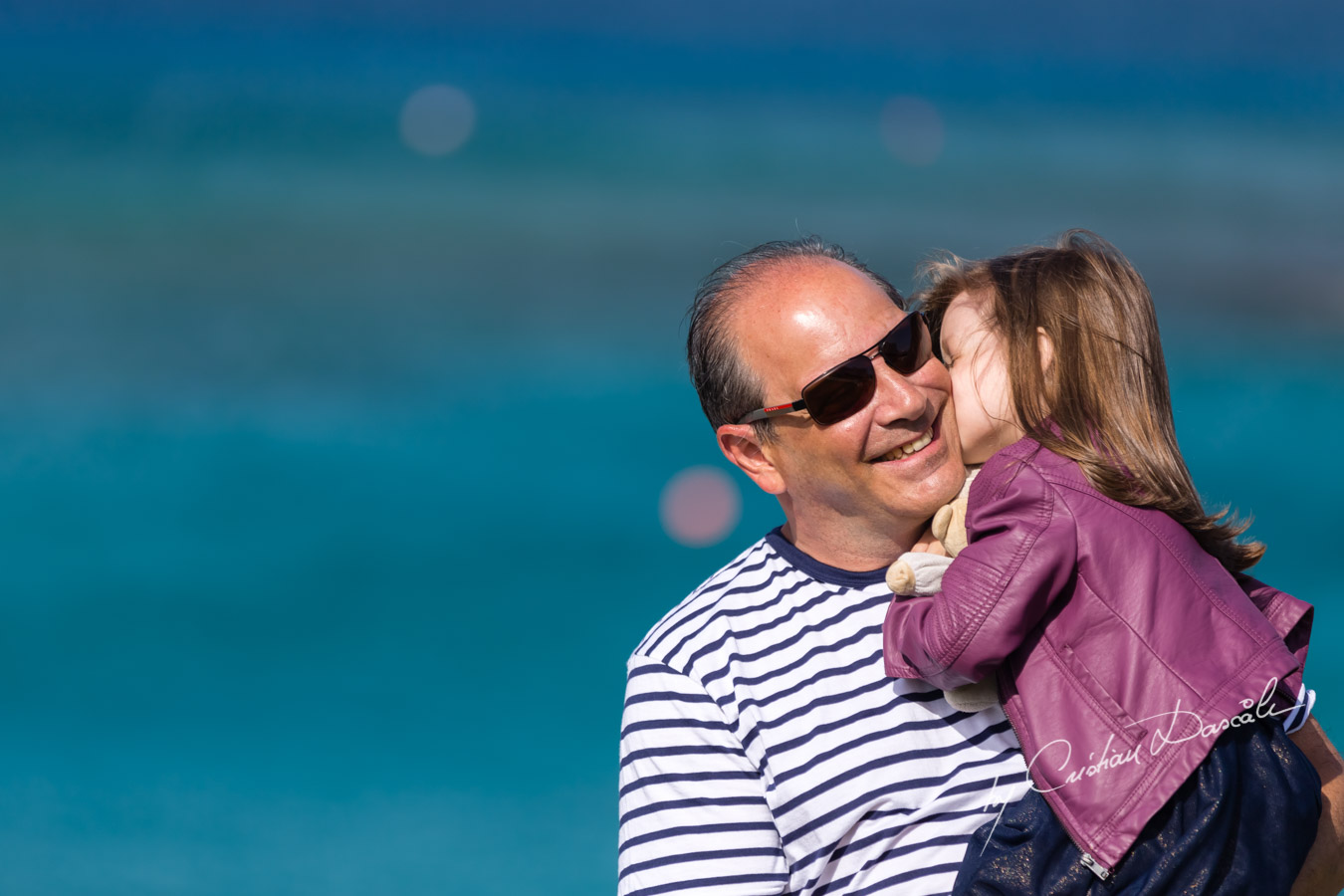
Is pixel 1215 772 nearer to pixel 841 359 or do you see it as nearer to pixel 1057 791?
pixel 1057 791

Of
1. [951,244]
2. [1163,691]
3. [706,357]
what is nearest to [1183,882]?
[1163,691]

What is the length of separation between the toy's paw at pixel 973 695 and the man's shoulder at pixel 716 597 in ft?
1.35

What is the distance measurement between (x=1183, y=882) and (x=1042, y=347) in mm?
867

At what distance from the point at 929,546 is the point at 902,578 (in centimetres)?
26

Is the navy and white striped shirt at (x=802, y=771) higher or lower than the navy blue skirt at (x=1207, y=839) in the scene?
higher

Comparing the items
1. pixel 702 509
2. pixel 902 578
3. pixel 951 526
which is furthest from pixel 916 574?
pixel 702 509

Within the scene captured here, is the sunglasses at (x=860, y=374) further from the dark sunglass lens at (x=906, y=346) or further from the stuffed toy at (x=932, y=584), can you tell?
the stuffed toy at (x=932, y=584)

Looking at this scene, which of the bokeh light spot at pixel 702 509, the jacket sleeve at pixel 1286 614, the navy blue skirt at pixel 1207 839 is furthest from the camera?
the bokeh light spot at pixel 702 509

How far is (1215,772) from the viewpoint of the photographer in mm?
1651

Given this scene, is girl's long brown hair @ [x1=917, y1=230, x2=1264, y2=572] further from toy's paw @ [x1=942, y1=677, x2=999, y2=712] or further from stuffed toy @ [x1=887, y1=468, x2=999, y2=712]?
toy's paw @ [x1=942, y1=677, x2=999, y2=712]

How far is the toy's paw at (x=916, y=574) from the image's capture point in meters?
1.88

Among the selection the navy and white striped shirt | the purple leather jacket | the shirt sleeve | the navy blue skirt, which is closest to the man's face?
the navy and white striped shirt

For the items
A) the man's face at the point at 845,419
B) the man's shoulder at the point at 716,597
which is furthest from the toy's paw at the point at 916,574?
the man's shoulder at the point at 716,597

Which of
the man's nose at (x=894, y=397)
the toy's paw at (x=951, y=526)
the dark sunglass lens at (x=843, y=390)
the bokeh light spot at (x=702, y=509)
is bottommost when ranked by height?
the toy's paw at (x=951, y=526)
